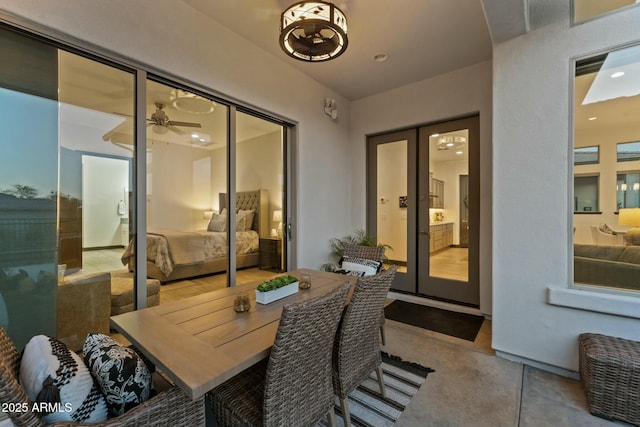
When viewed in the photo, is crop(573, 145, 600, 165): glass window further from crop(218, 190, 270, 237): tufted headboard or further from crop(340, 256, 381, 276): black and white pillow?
crop(218, 190, 270, 237): tufted headboard

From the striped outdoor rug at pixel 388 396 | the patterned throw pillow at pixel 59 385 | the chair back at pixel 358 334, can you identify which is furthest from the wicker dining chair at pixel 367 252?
the patterned throw pillow at pixel 59 385

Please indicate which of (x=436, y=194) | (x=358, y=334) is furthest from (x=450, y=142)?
(x=358, y=334)

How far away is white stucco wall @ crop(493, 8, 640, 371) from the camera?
210 centimetres

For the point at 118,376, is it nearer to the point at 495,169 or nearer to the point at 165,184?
the point at 165,184

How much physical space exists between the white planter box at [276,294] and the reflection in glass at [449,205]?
2.66m

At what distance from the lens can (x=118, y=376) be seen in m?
0.99

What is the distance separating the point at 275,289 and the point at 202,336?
0.57 m

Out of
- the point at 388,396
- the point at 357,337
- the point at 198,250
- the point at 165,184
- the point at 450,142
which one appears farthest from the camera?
the point at 450,142

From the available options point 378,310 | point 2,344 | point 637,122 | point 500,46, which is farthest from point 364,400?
point 500,46

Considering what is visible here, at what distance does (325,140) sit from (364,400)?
319 cm

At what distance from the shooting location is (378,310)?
1678mm

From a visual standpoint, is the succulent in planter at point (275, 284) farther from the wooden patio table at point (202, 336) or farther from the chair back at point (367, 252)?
the chair back at point (367, 252)

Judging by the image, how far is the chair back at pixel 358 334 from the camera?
4.83 feet

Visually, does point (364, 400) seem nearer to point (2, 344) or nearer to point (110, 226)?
point (2, 344)
